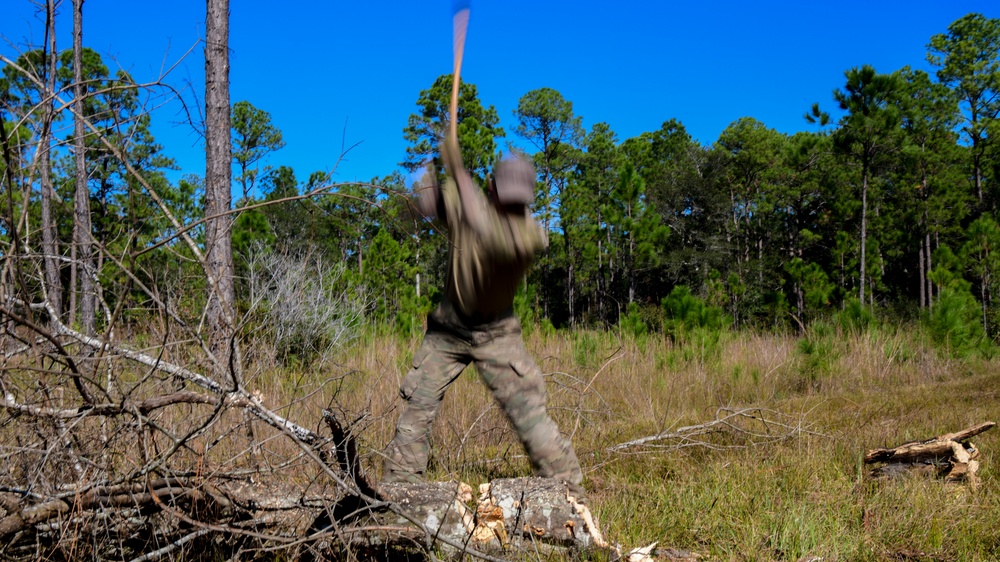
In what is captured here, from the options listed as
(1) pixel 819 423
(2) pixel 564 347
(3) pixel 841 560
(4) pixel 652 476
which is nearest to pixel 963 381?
(1) pixel 819 423

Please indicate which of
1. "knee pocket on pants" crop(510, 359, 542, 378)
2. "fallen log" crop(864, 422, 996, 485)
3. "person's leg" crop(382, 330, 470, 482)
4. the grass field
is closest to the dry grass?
the grass field

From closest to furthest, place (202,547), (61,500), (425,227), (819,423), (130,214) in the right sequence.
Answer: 1. (130,214)
2. (61,500)
3. (202,547)
4. (425,227)
5. (819,423)

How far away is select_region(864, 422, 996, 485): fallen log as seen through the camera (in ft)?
13.8

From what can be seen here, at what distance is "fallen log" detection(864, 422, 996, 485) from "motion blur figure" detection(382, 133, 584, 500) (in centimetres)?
215

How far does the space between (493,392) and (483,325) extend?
14.6 inches

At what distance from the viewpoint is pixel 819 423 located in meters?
6.26

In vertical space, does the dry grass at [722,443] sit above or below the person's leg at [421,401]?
below

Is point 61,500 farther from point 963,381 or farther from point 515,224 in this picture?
point 963,381

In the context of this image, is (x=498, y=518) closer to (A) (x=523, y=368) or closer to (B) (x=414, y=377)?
(A) (x=523, y=368)

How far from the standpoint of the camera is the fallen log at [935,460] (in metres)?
4.21

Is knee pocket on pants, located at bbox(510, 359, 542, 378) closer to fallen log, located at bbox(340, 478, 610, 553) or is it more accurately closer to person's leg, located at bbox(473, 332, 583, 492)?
person's leg, located at bbox(473, 332, 583, 492)

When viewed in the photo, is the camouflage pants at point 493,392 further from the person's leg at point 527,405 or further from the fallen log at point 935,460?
the fallen log at point 935,460

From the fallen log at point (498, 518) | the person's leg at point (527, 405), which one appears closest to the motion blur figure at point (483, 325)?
the person's leg at point (527, 405)

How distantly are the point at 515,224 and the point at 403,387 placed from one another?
1083 mm
